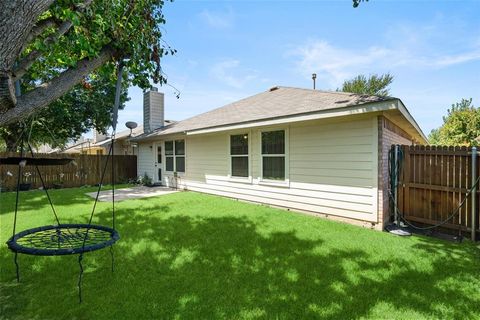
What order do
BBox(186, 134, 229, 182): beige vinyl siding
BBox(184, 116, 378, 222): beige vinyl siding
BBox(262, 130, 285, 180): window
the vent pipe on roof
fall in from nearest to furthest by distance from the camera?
BBox(184, 116, 378, 222): beige vinyl siding, BBox(262, 130, 285, 180): window, BBox(186, 134, 229, 182): beige vinyl siding, the vent pipe on roof

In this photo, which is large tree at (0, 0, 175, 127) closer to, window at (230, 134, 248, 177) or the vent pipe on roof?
window at (230, 134, 248, 177)

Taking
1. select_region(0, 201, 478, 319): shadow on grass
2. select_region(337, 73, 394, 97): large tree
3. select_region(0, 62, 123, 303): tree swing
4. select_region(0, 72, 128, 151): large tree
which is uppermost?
select_region(337, 73, 394, 97): large tree

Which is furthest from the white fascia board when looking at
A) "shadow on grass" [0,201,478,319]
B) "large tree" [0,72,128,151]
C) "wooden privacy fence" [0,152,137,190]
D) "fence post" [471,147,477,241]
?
"large tree" [0,72,128,151]

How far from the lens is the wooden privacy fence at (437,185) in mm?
4965

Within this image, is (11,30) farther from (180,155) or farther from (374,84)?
(374,84)

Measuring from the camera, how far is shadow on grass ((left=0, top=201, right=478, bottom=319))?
2.61 meters

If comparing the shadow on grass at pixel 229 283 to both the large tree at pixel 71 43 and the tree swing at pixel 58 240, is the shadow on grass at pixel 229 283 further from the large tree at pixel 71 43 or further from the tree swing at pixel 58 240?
the large tree at pixel 71 43

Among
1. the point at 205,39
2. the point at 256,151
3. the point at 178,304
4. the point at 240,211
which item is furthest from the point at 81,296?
the point at 205,39

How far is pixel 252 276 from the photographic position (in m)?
3.31

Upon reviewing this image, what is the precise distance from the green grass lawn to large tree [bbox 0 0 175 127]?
7.04 feet

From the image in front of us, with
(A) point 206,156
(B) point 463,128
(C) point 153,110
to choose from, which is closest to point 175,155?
(A) point 206,156

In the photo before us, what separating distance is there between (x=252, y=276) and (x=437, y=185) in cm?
468

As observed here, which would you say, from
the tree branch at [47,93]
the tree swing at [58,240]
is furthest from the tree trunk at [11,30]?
the tree swing at [58,240]

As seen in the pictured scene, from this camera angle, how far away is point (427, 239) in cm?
497
